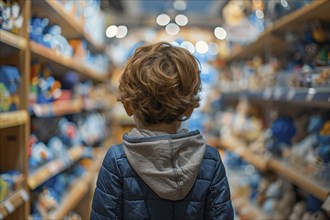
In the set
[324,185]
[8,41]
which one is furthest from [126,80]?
[324,185]

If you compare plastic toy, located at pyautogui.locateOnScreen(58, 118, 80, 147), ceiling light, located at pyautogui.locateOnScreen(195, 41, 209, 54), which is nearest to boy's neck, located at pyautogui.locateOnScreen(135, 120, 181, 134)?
plastic toy, located at pyautogui.locateOnScreen(58, 118, 80, 147)

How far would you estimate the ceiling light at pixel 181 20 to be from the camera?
590 cm

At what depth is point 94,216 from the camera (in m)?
1.34

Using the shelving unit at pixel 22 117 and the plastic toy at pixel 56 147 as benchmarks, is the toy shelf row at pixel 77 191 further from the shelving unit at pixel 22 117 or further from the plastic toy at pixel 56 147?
the plastic toy at pixel 56 147

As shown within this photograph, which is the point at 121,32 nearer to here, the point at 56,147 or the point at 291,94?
the point at 56,147

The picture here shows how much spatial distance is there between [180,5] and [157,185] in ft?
16.4

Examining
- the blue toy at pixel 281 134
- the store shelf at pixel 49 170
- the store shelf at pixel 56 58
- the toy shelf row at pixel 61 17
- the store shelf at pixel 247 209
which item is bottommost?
the store shelf at pixel 247 209

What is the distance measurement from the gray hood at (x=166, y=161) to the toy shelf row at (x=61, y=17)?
1.16 metres

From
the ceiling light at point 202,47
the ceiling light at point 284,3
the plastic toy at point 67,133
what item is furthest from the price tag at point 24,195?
the ceiling light at point 202,47

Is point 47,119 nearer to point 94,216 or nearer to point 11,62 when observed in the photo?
point 11,62

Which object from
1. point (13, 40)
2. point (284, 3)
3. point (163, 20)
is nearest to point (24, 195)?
point (13, 40)

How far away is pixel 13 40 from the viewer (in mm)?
1735

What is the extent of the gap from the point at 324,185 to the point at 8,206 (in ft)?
4.41

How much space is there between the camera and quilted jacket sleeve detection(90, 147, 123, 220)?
52.3 inches
